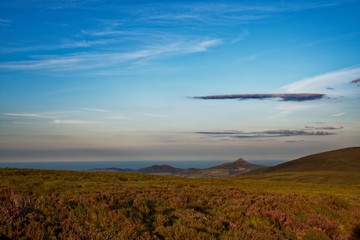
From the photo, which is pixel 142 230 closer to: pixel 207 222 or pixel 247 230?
pixel 207 222

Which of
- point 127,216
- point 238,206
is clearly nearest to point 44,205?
point 127,216

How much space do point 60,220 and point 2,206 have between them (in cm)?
202

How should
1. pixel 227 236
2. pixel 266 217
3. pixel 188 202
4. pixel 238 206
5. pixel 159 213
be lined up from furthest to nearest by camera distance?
pixel 188 202 < pixel 238 206 < pixel 266 217 < pixel 159 213 < pixel 227 236

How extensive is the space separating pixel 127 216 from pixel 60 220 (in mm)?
2586

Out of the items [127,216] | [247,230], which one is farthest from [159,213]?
[247,230]

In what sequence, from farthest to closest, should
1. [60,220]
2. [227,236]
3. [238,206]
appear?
1. [238,206]
2. [227,236]
3. [60,220]

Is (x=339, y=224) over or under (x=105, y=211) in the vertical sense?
under

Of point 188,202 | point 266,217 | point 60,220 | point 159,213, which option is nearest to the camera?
point 60,220

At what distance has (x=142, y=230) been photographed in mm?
11750

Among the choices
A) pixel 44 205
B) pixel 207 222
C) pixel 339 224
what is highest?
pixel 44 205

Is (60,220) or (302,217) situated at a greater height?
(60,220)

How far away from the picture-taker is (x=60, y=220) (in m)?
11.3

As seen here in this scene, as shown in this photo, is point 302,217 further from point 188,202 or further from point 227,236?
point 227,236

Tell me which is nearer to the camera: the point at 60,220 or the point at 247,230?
the point at 60,220
